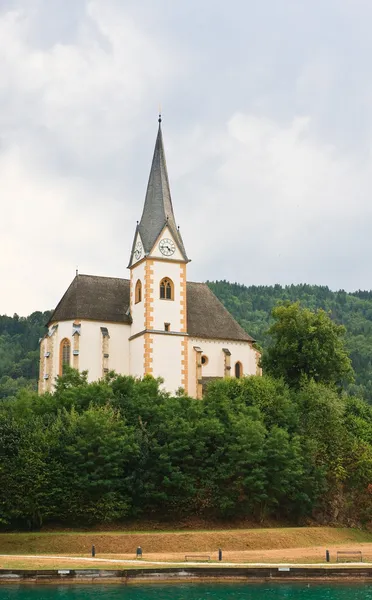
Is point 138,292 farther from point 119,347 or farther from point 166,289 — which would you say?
point 119,347

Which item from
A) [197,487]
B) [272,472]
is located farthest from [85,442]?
[272,472]

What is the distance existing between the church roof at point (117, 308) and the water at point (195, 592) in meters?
42.2

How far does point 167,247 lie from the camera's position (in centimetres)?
8050

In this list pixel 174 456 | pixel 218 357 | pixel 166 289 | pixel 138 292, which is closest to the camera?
pixel 174 456

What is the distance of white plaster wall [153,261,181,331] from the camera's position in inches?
3098

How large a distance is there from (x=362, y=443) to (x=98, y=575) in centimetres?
3136

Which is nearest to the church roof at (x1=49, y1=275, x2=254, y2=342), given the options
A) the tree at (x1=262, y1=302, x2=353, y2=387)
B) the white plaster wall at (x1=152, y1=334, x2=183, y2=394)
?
the white plaster wall at (x1=152, y1=334, x2=183, y2=394)

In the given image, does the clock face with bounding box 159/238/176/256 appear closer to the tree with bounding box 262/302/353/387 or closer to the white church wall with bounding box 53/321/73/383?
the white church wall with bounding box 53/321/73/383

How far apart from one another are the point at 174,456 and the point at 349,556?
14.5 meters

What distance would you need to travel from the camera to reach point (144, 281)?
7950 cm

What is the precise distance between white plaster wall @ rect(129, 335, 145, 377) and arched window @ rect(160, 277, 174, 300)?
4498 mm

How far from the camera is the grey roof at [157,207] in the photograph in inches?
3177

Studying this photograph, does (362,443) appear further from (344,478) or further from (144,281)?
(144,281)

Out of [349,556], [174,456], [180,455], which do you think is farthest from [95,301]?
[349,556]
